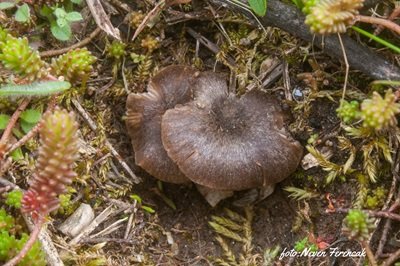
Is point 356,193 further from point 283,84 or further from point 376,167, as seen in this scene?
point 283,84

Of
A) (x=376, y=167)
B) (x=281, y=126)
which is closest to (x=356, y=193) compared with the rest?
(x=376, y=167)

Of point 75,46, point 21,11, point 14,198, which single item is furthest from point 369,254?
point 21,11

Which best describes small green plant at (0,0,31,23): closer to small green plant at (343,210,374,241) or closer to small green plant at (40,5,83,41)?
small green plant at (40,5,83,41)

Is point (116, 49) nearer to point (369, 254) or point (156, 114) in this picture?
point (156, 114)

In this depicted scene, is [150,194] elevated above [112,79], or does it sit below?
below

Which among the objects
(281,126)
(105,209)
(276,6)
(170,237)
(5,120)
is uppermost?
(276,6)

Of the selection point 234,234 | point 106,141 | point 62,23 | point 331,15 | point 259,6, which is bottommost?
point 234,234

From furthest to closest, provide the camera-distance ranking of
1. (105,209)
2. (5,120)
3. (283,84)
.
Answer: (283,84) < (105,209) < (5,120)
